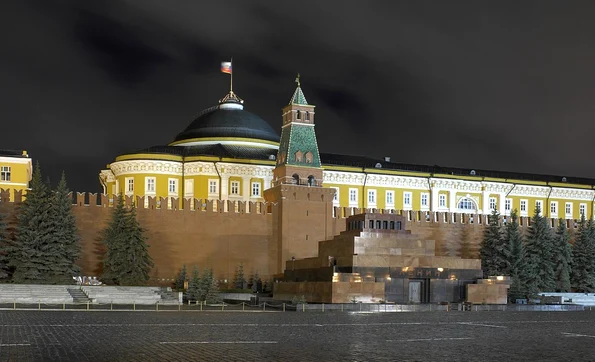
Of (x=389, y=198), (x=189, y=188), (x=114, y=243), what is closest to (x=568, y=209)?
(x=389, y=198)

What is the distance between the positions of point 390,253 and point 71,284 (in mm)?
12040

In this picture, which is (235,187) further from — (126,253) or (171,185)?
(126,253)

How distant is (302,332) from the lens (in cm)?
1638

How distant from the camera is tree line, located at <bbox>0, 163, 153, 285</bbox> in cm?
3108

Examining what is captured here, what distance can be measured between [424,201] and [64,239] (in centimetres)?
2407

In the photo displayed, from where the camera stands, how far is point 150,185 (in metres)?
43.9

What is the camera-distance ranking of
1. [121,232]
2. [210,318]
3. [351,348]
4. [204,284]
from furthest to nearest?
[121,232]
[204,284]
[210,318]
[351,348]

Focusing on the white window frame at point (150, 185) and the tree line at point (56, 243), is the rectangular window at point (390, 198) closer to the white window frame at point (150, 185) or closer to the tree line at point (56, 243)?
the white window frame at point (150, 185)

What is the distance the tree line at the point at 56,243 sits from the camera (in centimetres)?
3108

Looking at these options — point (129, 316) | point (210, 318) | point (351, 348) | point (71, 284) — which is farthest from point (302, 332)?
point (71, 284)

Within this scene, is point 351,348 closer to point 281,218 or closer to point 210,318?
point 210,318

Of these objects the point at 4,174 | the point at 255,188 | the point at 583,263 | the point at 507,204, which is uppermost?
the point at 4,174

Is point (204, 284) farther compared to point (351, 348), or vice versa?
point (204, 284)

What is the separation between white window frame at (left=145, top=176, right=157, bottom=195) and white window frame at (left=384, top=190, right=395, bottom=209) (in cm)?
1355
